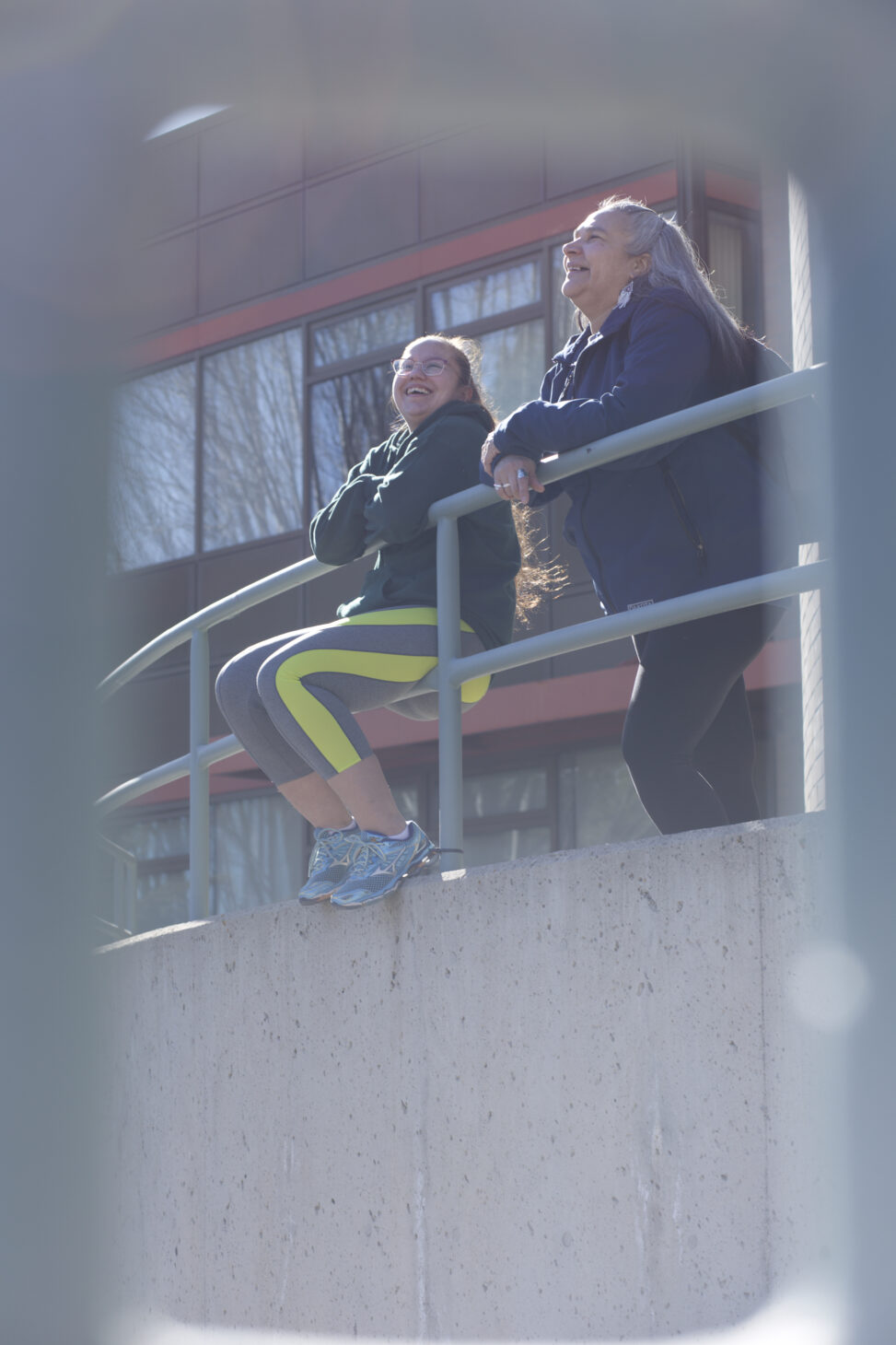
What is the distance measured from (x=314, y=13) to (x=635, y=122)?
1.52 feet

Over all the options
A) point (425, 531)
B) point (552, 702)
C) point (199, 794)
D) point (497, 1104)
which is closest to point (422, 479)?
point (425, 531)

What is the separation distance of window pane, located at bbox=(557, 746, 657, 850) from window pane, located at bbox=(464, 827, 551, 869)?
0.48 feet

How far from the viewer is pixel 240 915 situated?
370cm

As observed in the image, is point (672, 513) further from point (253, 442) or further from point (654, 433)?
point (253, 442)

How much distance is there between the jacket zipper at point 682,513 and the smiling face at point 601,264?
0.51 m

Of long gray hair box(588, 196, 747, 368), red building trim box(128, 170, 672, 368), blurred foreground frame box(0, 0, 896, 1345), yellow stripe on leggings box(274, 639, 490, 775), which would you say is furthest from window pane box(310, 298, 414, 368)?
blurred foreground frame box(0, 0, 896, 1345)

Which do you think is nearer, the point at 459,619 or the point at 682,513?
the point at 682,513

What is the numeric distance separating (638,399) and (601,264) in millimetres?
464

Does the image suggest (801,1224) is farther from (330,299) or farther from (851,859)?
(330,299)

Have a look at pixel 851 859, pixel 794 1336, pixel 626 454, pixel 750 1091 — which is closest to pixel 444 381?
pixel 626 454

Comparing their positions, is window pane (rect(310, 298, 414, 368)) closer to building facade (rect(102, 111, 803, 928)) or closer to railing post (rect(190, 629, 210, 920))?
building facade (rect(102, 111, 803, 928))

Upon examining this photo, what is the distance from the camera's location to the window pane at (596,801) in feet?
33.5

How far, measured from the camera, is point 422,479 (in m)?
3.58

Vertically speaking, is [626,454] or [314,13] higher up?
[626,454]
